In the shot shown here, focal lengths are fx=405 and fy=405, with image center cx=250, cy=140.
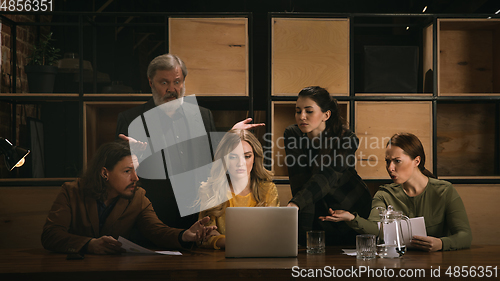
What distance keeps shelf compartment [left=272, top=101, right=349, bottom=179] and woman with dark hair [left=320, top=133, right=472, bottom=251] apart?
0.60 m

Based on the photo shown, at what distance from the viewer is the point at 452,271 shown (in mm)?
1359

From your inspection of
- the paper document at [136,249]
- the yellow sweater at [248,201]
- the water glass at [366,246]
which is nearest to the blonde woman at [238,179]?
the yellow sweater at [248,201]

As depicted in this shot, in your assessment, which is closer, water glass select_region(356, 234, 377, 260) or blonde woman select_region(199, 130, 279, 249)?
water glass select_region(356, 234, 377, 260)

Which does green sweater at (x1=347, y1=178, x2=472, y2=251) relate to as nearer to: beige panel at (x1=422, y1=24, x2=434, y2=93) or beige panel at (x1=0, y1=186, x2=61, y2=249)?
beige panel at (x1=422, y1=24, x2=434, y2=93)

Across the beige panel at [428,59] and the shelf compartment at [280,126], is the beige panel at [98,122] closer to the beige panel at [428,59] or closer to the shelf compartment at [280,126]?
the shelf compartment at [280,126]

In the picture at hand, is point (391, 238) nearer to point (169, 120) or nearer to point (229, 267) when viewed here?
point (229, 267)

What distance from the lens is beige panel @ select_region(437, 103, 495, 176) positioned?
3.10 m

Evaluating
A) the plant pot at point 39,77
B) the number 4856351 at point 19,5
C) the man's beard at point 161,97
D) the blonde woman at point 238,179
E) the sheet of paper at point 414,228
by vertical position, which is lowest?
the sheet of paper at point 414,228

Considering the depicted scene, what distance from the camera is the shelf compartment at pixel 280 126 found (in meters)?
2.84

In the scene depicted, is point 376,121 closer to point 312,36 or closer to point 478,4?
point 312,36

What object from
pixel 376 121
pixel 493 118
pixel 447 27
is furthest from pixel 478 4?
pixel 376 121

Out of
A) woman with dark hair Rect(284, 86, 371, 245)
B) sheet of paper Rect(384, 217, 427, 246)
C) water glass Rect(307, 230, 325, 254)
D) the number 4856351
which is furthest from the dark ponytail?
the number 4856351

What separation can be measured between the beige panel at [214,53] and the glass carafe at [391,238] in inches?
58.4

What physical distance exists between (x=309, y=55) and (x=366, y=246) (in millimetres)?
1637
